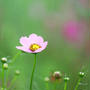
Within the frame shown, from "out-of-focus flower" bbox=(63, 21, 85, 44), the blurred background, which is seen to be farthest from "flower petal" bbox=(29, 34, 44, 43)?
"out-of-focus flower" bbox=(63, 21, 85, 44)

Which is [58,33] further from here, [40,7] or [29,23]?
[40,7]

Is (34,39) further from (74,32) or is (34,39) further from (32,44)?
(74,32)

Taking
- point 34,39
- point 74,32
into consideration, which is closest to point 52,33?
point 74,32

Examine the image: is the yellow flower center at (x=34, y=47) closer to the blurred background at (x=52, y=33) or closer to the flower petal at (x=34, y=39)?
the flower petal at (x=34, y=39)

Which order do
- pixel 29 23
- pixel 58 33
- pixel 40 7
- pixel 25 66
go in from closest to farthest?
pixel 25 66, pixel 58 33, pixel 29 23, pixel 40 7

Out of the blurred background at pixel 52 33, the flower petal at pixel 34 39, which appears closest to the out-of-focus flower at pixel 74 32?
the blurred background at pixel 52 33

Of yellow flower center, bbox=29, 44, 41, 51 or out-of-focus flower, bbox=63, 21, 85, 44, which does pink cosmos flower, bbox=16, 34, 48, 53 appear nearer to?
yellow flower center, bbox=29, 44, 41, 51

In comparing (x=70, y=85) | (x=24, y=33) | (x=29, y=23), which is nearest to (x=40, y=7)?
(x=29, y=23)
